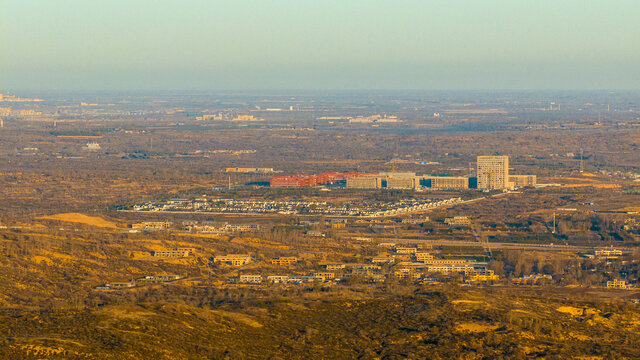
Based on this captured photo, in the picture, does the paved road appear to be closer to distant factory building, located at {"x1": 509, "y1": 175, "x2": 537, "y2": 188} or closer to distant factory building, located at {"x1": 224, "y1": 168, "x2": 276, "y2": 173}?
distant factory building, located at {"x1": 509, "y1": 175, "x2": 537, "y2": 188}

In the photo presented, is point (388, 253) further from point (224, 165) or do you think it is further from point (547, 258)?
point (224, 165)

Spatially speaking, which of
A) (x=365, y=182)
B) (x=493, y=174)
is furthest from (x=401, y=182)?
(x=493, y=174)

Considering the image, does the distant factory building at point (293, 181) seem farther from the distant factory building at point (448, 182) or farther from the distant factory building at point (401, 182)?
the distant factory building at point (448, 182)

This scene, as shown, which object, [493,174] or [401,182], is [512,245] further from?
[401,182]

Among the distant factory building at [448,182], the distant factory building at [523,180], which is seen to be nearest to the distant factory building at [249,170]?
the distant factory building at [448,182]

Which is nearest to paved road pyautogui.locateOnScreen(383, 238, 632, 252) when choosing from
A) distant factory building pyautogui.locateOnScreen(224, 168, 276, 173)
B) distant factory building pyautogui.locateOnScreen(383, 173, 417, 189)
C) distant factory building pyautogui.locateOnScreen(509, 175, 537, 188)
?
distant factory building pyautogui.locateOnScreen(383, 173, 417, 189)

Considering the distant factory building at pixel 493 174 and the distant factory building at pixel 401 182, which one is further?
the distant factory building at pixel 401 182

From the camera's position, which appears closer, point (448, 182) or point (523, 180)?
point (448, 182)

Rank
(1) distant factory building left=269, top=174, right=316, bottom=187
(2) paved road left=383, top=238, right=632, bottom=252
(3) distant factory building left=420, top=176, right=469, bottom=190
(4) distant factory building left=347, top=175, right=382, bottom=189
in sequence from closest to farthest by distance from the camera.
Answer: (2) paved road left=383, top=238, right=632, bottom=252 → (3) distant factory building left=420, top=176, right=469, bottom=190 → (4) distant factory building left=347, top=175, right=382, bottom=189 → (1) distant factory building left=269, top=174, right=316, bottom=187

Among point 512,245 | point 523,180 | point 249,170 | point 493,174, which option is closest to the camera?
point 512,245

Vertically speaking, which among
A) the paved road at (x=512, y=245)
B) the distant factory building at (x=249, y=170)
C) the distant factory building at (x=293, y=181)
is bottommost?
the distant factory building at (x=249, y=170)

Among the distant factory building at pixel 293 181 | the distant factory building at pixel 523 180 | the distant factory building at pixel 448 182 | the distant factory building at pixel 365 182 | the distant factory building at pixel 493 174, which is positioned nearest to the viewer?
the distant factory building at pixel 493 174
